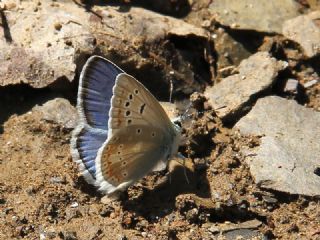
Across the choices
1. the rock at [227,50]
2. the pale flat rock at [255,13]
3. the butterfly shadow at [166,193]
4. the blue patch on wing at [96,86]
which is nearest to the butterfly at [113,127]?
the blue patch on wing at [96,86]

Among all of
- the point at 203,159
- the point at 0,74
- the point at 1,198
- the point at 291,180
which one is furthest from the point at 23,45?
the point at 291,180

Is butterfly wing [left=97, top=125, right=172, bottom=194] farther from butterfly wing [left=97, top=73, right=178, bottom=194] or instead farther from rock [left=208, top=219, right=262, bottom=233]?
rock [left=208, top=219, right=262, bottom=233]

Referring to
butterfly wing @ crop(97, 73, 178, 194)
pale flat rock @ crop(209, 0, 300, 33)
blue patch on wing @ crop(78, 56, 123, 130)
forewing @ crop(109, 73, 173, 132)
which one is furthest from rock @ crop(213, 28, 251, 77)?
blue patch on wing @ crop(78, 56, 123, 130)

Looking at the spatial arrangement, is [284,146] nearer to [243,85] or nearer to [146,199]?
[243,85]

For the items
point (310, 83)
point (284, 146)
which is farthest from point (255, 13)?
point (284, 146)

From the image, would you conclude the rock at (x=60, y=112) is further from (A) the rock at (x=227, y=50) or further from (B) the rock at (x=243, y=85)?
(A) the rock at (x=227, y=50)

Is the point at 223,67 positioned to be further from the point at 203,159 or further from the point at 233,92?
the point at 203,159
